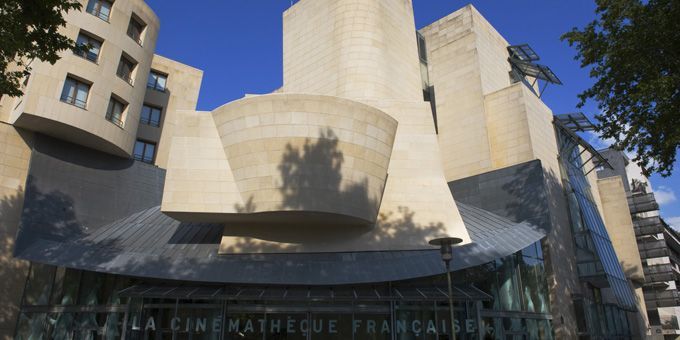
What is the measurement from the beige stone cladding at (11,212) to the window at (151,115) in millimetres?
10837

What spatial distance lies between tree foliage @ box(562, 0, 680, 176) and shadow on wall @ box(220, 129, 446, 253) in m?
8.96

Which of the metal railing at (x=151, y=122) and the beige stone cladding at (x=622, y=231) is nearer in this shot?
the metal railing at (x=151, y=122)

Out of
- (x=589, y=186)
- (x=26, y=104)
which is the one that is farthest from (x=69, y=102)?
(x=589, y=186)

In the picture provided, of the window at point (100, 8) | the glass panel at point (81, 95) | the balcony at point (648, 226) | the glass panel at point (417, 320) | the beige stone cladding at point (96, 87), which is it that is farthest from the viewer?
the balcony at point (648, 226)

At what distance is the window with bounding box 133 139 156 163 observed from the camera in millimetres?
35453

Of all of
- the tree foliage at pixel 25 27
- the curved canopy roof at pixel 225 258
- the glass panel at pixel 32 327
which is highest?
the tree foliage at pixel 25 27

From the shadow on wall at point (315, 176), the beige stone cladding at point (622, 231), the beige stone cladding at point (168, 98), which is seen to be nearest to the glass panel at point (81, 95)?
the beige stone cladding at point (168, 98)

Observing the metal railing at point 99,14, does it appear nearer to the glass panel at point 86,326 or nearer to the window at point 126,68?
the window at point 126,68

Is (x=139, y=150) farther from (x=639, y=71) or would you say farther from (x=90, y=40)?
(x=639, y=71)

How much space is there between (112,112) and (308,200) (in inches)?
694

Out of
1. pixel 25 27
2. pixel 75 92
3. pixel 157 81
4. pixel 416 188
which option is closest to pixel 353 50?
pixel 416 188

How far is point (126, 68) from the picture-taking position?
102ft

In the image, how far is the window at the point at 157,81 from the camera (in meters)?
37.8

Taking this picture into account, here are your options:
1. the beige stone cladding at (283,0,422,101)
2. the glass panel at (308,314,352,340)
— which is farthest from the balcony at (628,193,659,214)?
the glass panel at (308,314,352,340)
